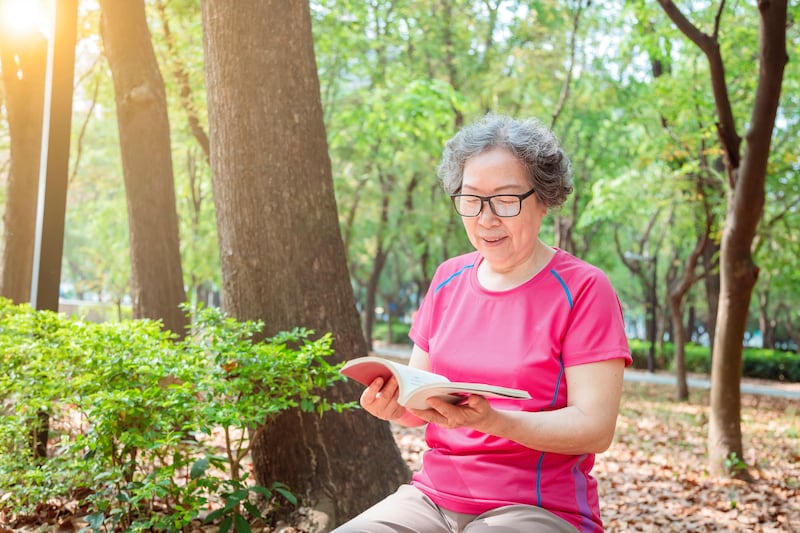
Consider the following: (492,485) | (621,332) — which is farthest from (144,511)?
(621,332)

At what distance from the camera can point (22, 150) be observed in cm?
828

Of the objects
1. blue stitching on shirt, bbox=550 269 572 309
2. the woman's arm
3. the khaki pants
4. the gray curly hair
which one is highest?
the gray curly hair

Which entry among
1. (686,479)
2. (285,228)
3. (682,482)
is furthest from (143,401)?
(686,479)

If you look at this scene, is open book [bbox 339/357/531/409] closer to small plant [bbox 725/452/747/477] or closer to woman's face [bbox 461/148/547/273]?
woman's face [bbox 461/148/547/273]

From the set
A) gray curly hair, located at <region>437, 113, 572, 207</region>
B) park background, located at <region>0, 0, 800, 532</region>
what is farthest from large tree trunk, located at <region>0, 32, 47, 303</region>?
gray curly hair, located at <region>437, 113, 572, 207</region>

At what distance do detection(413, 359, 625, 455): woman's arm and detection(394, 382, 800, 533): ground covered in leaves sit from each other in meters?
3.50

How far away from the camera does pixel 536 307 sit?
8.24 feet

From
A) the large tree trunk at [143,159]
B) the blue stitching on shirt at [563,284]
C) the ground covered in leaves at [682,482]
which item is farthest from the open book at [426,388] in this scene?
the large tree trunk at [143,159]

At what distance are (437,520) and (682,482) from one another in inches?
220

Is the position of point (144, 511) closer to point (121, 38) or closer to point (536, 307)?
point (536, 307)

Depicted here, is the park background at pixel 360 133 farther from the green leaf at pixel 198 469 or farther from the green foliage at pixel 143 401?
the green leaf at pixel 198 469

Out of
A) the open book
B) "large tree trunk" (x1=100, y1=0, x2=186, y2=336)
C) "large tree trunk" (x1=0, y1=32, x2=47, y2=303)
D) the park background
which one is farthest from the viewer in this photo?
"large tree trunk" (x1=0, y1=32, x2=47, y2=303)

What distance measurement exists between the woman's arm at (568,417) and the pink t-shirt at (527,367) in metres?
0.05

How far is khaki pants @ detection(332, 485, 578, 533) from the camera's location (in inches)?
89.8
